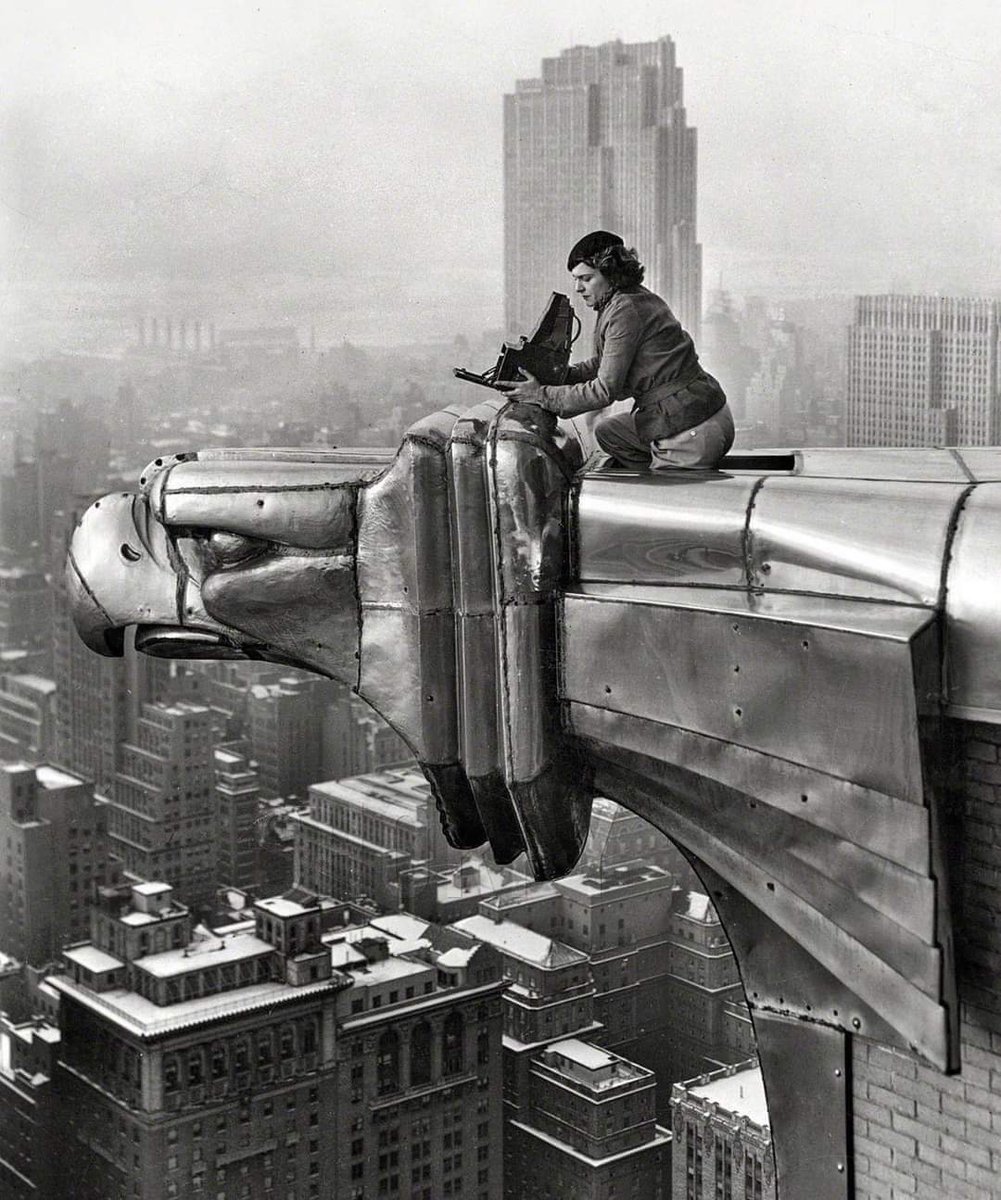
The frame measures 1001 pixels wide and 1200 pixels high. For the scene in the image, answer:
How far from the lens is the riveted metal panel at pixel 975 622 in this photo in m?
2.80

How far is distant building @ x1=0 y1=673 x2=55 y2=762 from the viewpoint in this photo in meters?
11.4

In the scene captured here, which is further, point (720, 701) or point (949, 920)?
point (720, 701)

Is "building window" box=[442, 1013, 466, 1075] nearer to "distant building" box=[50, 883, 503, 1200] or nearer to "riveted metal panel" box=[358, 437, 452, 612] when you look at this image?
"distant building" box=[50, 883, 503, 1200]

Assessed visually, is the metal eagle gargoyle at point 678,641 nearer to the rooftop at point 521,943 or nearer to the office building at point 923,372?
the office building at point 923,372

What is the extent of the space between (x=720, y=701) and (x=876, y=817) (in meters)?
0.43

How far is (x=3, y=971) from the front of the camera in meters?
10.6

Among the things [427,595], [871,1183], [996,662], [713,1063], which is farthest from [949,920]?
[713,1063]

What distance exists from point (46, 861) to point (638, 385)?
839cm

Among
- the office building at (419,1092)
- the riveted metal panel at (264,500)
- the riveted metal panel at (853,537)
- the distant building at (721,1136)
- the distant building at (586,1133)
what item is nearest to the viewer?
the riveted metal panel at (853,537)

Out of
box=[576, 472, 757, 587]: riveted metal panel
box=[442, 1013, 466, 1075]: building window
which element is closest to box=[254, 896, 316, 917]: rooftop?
box=[442, 1013, 466, 1075]: building window

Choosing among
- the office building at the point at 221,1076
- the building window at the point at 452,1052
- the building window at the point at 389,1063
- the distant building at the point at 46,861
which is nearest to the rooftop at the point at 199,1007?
the office building at the point at 221,1076

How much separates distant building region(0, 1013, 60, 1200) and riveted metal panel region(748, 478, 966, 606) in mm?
8223

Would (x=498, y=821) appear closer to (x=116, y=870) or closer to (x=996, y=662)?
(x=996, y=662)

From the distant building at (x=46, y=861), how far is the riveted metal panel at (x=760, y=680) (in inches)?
312
